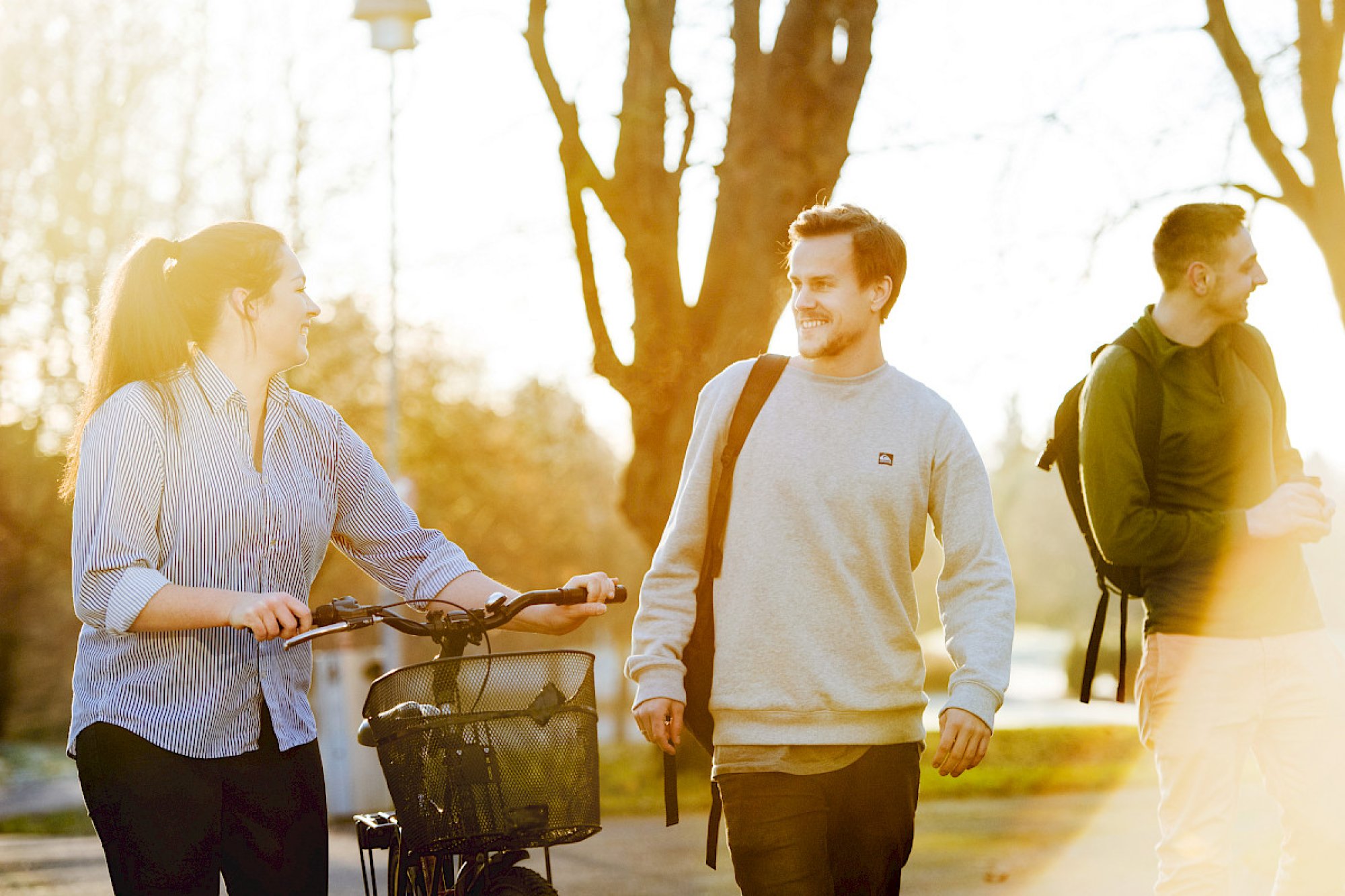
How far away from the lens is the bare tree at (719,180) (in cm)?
1086

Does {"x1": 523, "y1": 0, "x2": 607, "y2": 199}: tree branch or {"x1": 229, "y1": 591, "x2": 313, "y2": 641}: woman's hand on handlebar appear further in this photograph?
{"x1": 523, "y1": 0, "x2": 607, "y2": 199}: tree branch

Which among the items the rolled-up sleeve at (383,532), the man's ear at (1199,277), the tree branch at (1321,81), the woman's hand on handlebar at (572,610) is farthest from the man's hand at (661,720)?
the tree branch at (1321,81)

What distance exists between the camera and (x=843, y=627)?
359 cm

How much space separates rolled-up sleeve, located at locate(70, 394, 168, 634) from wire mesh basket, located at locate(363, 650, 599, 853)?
1.80ft

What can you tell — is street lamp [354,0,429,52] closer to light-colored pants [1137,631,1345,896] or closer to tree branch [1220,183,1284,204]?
tree branch [1220,183,1284,204]

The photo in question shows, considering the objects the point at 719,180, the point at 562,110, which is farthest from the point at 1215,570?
the point at 562,110

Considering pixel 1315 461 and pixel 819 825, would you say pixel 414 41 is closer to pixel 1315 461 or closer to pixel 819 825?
pixel 819 825

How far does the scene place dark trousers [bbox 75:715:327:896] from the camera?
3.17 meters

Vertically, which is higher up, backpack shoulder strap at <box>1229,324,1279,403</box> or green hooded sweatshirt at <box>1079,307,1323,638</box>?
backpack shoulder strap at <box>1229,324,1279,403</box>

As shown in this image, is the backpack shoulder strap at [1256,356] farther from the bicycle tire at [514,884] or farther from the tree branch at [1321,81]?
the tree branch at [1321,81]

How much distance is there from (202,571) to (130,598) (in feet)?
0.72

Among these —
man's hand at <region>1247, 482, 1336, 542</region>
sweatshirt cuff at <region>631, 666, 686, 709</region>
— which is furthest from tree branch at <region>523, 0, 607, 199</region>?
sweatshirt cuff at <region>631, 666, 686, 709</region>

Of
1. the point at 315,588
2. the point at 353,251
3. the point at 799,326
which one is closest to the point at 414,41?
the point at 799,326

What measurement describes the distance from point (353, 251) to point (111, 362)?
21113 mm
